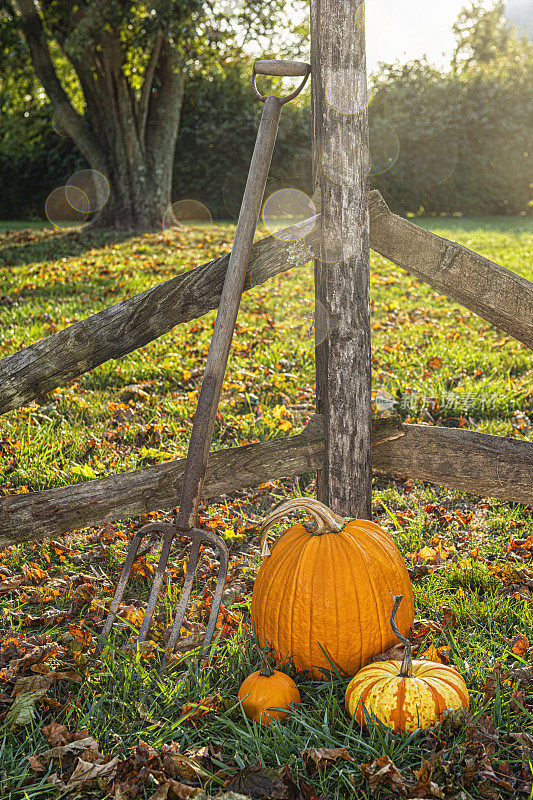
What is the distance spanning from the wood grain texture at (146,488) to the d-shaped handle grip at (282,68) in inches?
53.7

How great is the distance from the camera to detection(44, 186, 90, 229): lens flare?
61.4ft

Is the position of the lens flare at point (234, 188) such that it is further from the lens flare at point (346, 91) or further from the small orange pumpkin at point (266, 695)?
the small orange pumpkin at point (266, 695)

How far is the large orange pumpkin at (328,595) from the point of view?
6.98 ft

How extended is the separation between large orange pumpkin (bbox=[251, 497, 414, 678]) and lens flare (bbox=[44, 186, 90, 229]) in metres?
18.1

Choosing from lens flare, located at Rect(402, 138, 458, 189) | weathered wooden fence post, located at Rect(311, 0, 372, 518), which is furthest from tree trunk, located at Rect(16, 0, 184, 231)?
weathered wooden fence post, located at Rect(311, 0, 372, 518)

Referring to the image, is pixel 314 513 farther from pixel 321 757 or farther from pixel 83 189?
pixel 83 189

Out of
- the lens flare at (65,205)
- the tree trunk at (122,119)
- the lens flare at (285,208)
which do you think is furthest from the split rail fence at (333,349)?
the lens flare at (65,205)

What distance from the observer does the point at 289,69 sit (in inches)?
93.5

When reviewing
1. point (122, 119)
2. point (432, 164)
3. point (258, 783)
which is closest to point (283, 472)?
point (258, 783)

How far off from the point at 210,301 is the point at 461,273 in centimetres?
98

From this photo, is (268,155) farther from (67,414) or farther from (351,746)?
(67,414)

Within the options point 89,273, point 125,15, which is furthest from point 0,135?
point 89,273

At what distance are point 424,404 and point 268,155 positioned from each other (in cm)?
238

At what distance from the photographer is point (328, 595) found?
2121 millimetres
